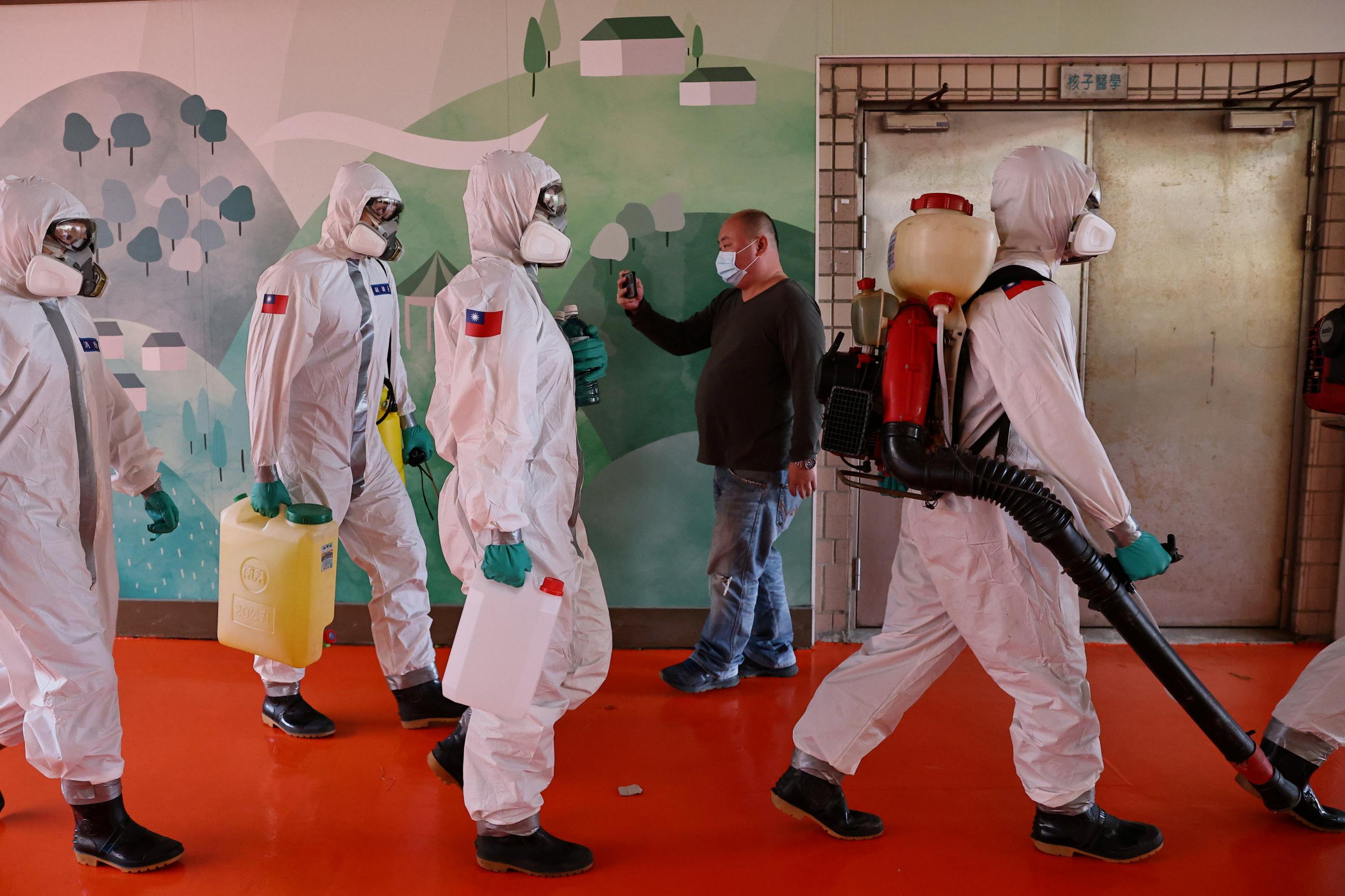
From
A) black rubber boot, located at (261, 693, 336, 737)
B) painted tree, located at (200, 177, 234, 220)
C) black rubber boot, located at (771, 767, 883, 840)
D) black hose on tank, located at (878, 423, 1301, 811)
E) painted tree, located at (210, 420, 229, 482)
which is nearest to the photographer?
black hose on tank, located at (878, 423, 1301, 811)

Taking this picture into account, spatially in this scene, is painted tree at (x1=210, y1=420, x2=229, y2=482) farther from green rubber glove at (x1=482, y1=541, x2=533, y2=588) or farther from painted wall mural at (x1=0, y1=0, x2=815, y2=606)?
green rubber glove at (x1=482, y1=541, x2=533, y2=588)

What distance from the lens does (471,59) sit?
357 centimetres

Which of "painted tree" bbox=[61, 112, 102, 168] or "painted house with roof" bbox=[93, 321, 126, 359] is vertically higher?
"painted tree" bbox=[61, 112, 102, 168]

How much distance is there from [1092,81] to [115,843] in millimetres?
3959

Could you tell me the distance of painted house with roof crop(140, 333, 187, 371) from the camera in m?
3.81

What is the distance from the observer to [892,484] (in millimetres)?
2336

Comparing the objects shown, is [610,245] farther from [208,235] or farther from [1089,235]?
[1089,235]

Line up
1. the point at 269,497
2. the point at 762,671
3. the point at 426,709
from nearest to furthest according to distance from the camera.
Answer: the point at 269,497 < the point at 426,709 < the point at 762,671

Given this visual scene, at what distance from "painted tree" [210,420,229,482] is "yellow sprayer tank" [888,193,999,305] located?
2.96 meters

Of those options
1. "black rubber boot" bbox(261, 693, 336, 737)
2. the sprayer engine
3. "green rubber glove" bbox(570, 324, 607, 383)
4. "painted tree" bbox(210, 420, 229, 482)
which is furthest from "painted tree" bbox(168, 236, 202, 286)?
the sprayer engine

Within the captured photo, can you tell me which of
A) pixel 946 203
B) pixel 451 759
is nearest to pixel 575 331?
pixel 946 203

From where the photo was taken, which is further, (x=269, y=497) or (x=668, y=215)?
(x=668, y=215)

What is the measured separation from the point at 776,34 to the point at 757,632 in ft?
7.36

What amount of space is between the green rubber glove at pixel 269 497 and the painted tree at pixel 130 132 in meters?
1.95
